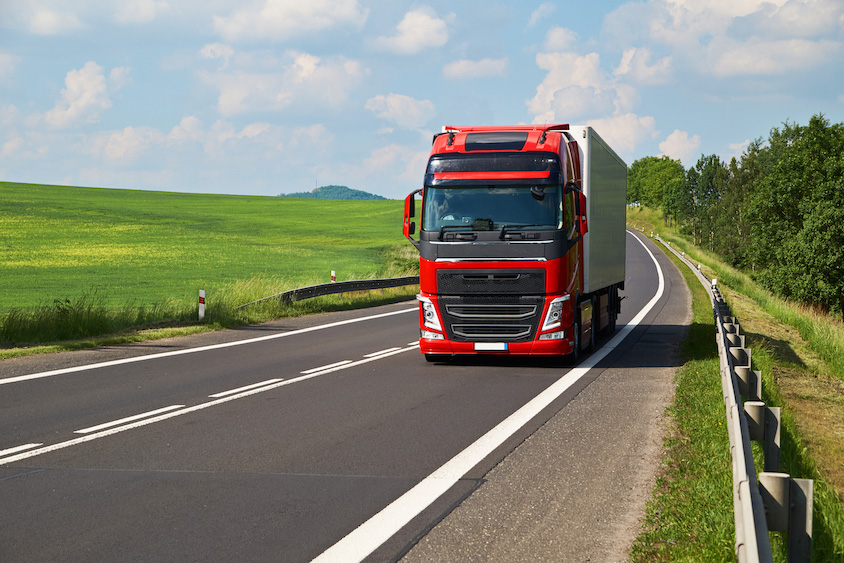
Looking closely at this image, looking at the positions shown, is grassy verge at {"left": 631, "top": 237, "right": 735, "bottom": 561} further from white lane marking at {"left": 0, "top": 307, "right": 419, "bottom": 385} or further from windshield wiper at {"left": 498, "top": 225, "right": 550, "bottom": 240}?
white lane marking at {"left": 0, "top": 307, "right": 419, "bottom": 385}

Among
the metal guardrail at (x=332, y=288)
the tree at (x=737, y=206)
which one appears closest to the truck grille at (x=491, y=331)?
the metal guardrail at (x=332, y=288)

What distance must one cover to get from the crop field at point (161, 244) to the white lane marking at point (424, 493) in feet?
54.4

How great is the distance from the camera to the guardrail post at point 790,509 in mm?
4035

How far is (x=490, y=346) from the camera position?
13102 millimetres

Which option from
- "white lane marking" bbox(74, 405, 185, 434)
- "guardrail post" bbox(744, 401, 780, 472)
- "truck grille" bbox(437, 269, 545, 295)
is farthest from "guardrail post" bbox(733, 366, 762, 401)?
"white lane marking" bbox(74, 405, 185, 434)

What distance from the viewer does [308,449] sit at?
7.65 meters

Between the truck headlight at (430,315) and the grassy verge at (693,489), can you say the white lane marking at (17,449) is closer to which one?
the grassy verge at (693,489)

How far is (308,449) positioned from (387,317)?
15.0 m

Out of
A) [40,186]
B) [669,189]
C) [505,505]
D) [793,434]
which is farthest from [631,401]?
[669,189]

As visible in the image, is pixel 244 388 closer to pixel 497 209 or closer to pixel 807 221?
pixel 497 209

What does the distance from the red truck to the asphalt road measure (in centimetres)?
61

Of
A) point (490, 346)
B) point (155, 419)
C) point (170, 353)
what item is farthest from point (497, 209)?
point (155, 419)

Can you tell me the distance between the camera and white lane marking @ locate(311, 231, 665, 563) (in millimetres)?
5055

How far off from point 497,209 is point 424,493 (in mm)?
7376
